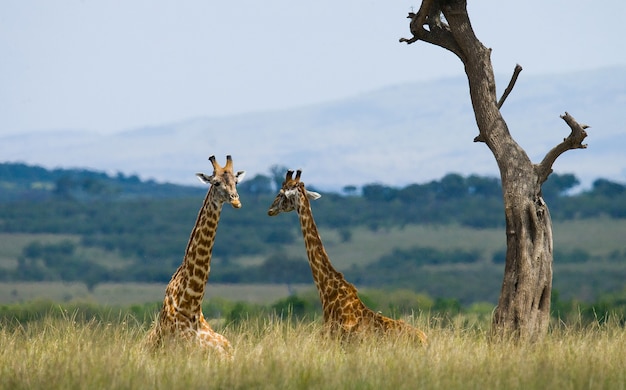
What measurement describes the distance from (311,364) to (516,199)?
343 centimetres

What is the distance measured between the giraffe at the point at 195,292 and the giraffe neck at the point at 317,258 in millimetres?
866

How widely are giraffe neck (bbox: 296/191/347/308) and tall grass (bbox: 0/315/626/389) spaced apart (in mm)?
553

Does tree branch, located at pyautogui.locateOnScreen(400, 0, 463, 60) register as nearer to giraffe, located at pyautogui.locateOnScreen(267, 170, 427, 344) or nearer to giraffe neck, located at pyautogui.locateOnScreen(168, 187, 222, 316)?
giraffe, located at pyautogui.locateOnScreen(267, 170, 427, 344)

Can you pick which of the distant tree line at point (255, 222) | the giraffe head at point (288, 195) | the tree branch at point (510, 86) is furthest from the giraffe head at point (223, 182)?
the distant tree line at point (255, 222)

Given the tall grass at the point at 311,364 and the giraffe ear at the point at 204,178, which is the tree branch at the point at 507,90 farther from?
the giraffe ear at the point at 204,178

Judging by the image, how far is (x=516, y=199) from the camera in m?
12.2

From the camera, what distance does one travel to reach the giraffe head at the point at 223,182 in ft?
34.5

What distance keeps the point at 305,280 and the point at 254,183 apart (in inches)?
563

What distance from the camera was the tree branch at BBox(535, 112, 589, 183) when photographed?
12.4 meters

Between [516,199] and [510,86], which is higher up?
[510,86]

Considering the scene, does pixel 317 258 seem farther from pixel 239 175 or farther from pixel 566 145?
pixel 566 145

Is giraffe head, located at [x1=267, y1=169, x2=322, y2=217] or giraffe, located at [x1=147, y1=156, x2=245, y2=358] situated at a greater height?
giraffe head, located at [x1=267, y1=169, x2=322, y2=217]

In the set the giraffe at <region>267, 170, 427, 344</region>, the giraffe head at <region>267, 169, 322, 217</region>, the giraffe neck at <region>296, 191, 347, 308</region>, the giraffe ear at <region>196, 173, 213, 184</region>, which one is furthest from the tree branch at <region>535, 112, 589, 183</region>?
the giraffe ear at <region>196, 173, 213, 184</region>

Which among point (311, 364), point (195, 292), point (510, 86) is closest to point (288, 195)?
point (195, 292)
